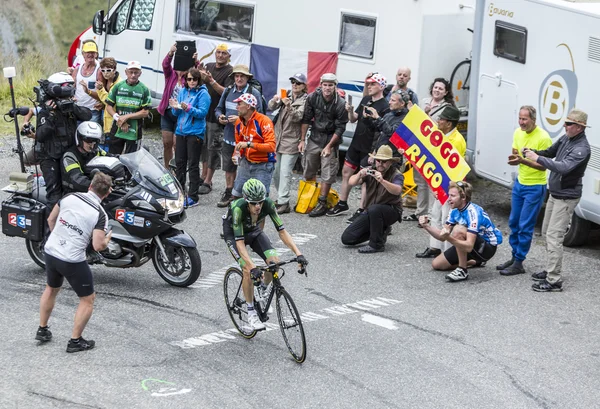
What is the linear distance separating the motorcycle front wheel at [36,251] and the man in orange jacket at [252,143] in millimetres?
2699

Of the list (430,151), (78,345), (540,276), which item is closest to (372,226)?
(430,151)

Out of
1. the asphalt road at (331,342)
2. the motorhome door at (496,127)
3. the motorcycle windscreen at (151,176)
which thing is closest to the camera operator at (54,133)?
the motorcycle windscreen at (151,176)

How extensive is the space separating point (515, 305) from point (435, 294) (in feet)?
2.79

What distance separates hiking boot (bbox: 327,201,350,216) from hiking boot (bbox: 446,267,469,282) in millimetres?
2943

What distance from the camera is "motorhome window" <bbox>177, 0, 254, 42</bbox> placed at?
16.0 m

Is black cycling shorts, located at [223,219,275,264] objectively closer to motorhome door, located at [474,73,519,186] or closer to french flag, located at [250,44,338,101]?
motorhome door, located at [474,73,519,186]

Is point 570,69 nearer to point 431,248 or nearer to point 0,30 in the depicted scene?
point 431,248

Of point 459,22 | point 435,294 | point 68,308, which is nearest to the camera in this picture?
point 68,308

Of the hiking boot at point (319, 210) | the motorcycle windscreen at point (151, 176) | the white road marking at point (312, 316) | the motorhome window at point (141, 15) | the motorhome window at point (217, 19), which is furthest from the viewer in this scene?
the motorhome window at point (141, 15)

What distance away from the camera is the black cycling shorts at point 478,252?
11.2m

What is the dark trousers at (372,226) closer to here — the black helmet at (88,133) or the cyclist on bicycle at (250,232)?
the cyclist on bicycle at (250,232)

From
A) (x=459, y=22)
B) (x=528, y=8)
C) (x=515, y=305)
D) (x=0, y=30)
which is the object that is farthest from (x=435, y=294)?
(x=0, y=30)

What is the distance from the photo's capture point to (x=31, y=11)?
66.1 m

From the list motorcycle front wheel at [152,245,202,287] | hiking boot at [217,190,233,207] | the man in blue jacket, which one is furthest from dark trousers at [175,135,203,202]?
motorcycle front wheel at [152,245,202,287]
